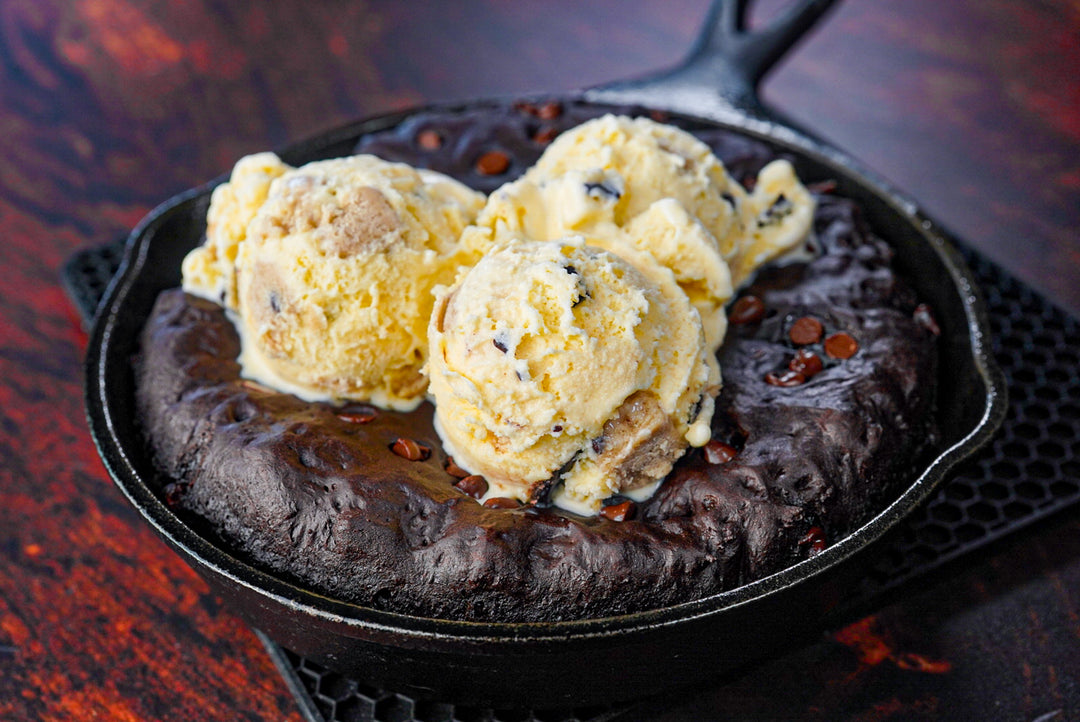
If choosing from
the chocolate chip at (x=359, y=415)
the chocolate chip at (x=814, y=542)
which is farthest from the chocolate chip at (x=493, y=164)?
the chocolate chip at (x=814, y=542)

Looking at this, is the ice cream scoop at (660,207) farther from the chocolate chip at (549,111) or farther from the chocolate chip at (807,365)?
the chocolate chip at (549,111)

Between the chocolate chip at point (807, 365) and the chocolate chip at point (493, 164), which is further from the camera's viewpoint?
the chocolate chip at point (493, 164)

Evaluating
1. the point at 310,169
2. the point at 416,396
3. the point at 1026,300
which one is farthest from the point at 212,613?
the point at 1026,300

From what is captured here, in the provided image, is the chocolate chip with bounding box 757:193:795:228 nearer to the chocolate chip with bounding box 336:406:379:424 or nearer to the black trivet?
the black trivet

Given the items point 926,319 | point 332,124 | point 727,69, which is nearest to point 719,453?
point 926,319

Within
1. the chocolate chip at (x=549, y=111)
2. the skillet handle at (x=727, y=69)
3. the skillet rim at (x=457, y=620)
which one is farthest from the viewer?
the skillet handle at (x=727, y=69)

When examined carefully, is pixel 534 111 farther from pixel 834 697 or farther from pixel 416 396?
pixel 834 697
